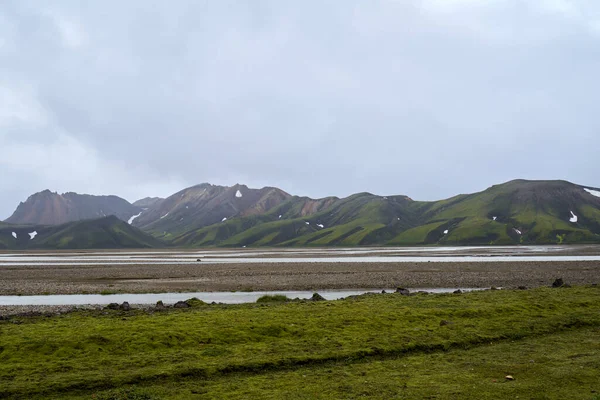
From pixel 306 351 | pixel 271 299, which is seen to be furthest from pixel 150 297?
pixel 306 351

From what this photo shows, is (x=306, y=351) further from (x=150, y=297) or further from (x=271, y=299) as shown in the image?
(x=150, y=297)

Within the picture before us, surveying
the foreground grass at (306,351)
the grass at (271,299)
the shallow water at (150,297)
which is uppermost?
the foreground grass at (306,351)

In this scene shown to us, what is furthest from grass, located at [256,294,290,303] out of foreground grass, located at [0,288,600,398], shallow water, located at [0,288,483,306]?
foreground grass, located at [0,288,600,398]

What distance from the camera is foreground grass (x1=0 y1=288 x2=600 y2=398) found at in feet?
58.2

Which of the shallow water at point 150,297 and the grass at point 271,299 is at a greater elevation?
the grass at point 271,299

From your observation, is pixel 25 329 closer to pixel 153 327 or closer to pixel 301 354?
pixel 153 327

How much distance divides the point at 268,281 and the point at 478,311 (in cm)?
4303

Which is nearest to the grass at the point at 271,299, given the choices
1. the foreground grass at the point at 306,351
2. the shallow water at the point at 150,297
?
the shallow water at the point at 150,297

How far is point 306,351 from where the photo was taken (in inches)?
913

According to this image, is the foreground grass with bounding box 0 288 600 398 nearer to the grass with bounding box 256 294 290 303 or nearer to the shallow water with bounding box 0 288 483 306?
the grass with bounding box 256 294 290 303

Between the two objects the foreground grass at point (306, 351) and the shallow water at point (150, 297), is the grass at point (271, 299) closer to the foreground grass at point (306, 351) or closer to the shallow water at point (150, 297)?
the shallow water at point (150, 297)

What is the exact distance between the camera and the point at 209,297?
172ft

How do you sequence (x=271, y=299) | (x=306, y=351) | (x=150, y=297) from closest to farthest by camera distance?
(x=306, y=351) < (x=271, y=299) < (x=150, y=297)

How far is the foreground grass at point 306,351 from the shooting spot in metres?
17.8
